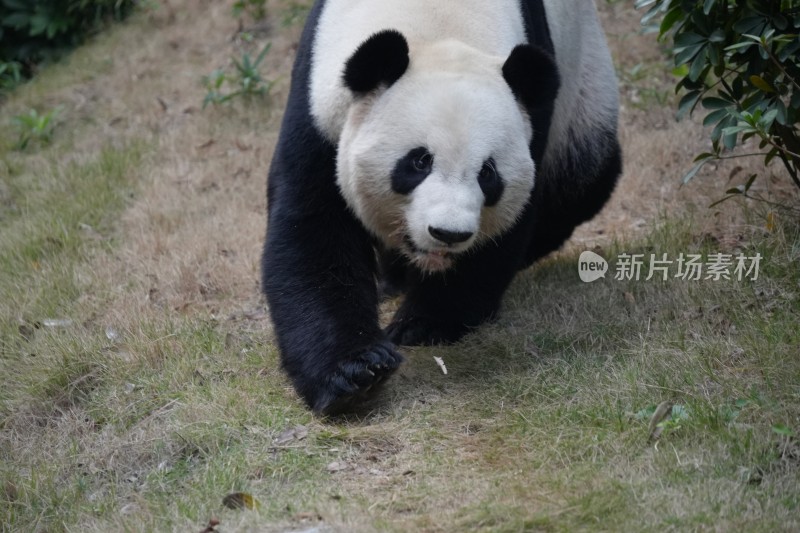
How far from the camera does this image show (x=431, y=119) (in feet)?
14.8

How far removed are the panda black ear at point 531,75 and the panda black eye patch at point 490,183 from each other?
45cm

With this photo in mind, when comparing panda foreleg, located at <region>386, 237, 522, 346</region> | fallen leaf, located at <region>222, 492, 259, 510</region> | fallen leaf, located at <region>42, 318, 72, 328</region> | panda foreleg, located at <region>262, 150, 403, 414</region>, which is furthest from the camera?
fallen leaf, located at <region>42, 318, 72, 328</region>

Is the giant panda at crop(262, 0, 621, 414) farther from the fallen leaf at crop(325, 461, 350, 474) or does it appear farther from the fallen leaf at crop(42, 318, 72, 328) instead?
the fallen leaf at crop(42, 318, 72, 328)

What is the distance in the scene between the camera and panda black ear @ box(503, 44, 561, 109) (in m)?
4.73

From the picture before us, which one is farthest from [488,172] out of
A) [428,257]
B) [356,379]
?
[356,379]

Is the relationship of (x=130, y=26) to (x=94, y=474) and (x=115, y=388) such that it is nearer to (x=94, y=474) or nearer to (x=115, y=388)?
(x=115, y=388)

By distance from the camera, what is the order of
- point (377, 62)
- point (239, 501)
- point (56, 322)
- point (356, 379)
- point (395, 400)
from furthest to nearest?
point (56, 322), point (395, 400), point (356, 379), point (377, 62), point (239, 501)

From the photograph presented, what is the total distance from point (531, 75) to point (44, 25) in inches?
300

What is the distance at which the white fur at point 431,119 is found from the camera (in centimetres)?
450

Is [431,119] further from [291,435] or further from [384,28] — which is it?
[291,435]

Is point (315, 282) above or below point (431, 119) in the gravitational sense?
below

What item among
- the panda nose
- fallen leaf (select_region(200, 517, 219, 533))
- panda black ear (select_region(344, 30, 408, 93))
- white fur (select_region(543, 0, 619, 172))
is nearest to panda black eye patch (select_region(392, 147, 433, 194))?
the panda nose

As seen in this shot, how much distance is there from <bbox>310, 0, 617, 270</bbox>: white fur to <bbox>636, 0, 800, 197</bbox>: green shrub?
996 millimetres

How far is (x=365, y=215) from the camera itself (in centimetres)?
491
